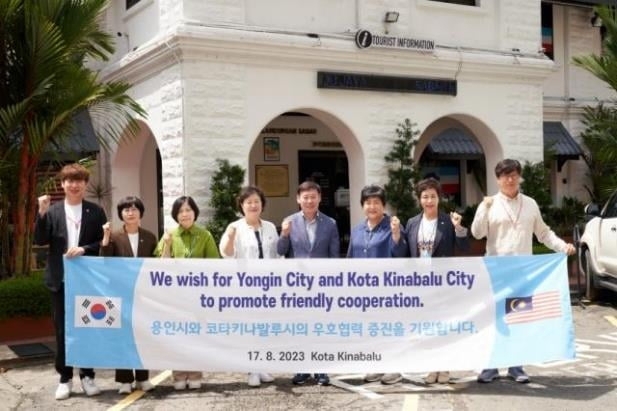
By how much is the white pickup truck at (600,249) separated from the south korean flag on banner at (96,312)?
272 inches

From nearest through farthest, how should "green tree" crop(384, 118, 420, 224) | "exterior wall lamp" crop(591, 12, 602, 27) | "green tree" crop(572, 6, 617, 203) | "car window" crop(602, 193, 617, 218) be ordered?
"car window" crop(602, 193, 617, 218), "green tree" crop(384, 118, 420, 224), "green tree" crop(572, 6, 617, 203), "exterior wall lamp" crop(591, 12, 602, 27)

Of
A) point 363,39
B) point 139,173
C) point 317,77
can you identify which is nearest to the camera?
point 317,77

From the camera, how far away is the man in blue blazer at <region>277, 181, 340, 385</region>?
610 centimetres

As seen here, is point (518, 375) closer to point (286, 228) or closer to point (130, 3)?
point (286, 228)

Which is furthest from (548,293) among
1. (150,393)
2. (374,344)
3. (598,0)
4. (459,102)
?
(598,0)

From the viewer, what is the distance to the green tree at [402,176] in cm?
1157

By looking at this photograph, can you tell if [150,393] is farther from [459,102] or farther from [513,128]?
[513,128]

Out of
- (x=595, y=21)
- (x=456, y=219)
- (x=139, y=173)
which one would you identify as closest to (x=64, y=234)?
(x=456, y=219)

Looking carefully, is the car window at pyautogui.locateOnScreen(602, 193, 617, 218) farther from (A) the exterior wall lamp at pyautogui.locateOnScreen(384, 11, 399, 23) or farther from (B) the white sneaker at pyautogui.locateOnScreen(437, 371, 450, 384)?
(B) the white sneaker at pyautogui.locateOnScreen(437, 371, 450, 384)

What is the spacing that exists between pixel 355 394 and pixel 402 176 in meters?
6.10

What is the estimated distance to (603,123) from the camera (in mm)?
14461

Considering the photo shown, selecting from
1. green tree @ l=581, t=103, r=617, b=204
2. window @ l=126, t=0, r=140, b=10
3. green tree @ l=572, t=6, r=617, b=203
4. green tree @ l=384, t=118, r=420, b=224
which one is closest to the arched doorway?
green tree @ l=384, t=118, r=420, b=224

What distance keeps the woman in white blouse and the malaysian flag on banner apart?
207cm

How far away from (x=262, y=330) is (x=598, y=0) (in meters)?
14.2
